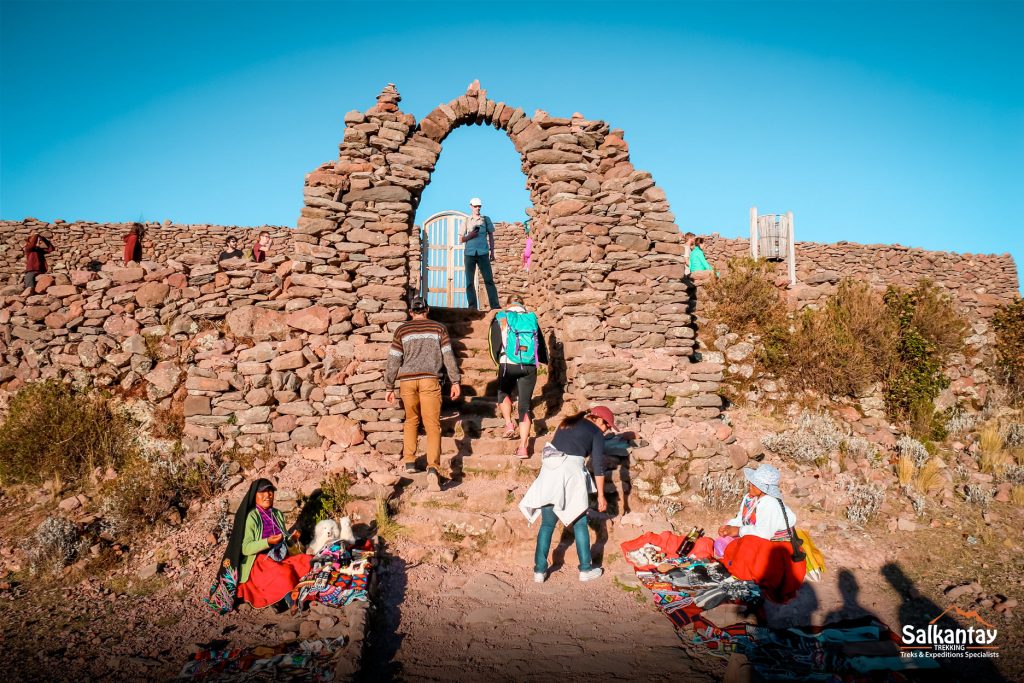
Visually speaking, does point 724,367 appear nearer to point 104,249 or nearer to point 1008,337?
point 1008,337

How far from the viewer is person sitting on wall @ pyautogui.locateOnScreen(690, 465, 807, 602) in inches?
211

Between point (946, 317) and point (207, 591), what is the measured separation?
11770 millimetres

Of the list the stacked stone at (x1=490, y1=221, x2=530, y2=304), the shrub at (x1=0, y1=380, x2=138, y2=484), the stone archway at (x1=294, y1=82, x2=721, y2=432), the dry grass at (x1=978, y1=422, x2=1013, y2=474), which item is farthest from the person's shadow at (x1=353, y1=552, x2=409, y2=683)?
the stacked stone at (x1=490, y1=221, x2=530, y2=304)

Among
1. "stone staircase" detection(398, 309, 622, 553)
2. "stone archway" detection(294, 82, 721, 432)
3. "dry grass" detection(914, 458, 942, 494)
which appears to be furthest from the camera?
"stone archway" detection(294, 82, 721, 432)

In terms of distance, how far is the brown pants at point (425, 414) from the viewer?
7273 millimetres

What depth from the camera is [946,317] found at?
407 inches

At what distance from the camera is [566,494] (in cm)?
590

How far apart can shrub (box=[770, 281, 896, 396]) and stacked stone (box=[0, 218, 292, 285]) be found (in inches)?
586

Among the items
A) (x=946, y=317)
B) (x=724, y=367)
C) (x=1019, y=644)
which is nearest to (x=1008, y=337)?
(x=946, y=317)

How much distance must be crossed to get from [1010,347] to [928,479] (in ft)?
14.0

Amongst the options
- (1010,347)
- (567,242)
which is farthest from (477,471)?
(1010,347)

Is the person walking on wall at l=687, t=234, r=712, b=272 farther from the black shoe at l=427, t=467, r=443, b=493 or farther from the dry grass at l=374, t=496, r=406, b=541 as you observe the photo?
the dry grass at l=374, t=496, r=406, b=541

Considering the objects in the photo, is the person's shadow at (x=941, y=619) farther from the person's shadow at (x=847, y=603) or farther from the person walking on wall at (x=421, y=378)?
the person walking on wall at (x=421, y=378)

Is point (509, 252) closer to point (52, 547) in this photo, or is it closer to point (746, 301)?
point (746, 301)
